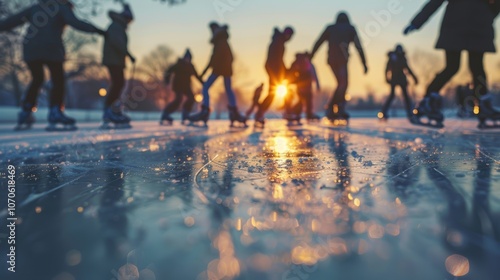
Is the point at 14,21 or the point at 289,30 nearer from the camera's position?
the point at 14,21

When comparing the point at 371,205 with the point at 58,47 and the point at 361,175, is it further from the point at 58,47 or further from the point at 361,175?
the point at 58,47

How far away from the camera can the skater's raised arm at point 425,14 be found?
5.07 meters

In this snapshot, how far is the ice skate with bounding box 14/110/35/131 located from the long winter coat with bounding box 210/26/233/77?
3.63 m

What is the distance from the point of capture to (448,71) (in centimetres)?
532

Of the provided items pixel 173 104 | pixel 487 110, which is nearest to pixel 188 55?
pixel 173 104

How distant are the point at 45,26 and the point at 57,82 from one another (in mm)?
883

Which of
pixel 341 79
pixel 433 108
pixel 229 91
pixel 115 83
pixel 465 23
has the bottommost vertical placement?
pixel 433 108

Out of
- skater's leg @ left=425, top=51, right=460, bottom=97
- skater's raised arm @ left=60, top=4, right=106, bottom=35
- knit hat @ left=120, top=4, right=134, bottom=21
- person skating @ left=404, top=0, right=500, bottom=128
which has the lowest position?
skater's leg @ left=425, top=51, right=460, bottom=97

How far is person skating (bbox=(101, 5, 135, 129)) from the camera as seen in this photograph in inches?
282

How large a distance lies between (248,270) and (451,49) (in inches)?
208

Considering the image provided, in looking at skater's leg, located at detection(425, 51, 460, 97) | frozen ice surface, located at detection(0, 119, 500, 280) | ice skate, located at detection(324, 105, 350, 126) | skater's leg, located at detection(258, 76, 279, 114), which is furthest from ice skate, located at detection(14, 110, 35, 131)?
skater's leg, located at detection(425, 51, 460, 97)

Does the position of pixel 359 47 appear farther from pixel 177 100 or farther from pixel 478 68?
pixel 177 100

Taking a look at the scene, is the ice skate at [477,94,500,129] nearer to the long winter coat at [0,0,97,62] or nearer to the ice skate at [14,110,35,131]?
the long winter coat at [0,0,97,62]

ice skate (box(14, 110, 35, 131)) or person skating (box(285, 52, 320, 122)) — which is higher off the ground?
person skating (box(285, 52, 320, 122))
